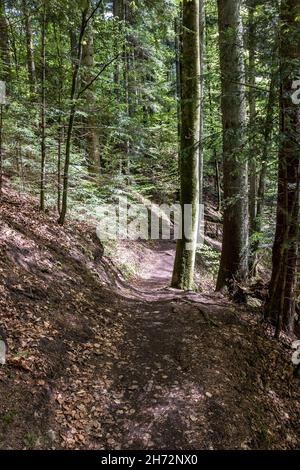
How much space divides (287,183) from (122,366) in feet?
12.6

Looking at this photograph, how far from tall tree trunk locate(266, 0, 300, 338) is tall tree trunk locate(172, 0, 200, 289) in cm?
297

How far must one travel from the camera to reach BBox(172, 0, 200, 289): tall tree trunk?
8680 millimetres

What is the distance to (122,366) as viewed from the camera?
199 inches

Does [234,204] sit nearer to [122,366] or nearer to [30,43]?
[122,366]

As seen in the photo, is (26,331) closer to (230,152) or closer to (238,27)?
(230,152)

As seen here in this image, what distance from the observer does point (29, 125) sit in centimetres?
875

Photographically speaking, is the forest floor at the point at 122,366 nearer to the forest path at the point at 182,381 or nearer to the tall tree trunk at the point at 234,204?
the forest path at the point at 182,381

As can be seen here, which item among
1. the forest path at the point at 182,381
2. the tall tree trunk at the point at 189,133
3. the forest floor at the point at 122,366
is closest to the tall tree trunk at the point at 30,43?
the tall tree trunk at the point at 189,133

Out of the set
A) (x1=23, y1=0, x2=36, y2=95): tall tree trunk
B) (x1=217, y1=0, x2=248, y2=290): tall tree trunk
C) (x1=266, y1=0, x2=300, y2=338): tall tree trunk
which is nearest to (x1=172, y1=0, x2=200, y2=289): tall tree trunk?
(x1=217, y1=0, x2=248, y2=290): tall tree trunk

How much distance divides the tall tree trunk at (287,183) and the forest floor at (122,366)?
567 millimetres

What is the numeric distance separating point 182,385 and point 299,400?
1.94 metres

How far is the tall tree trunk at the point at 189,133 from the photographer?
8.68 metres

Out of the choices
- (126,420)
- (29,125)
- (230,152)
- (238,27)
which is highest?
(238,27)

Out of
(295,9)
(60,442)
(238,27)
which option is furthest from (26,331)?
(238,27)
